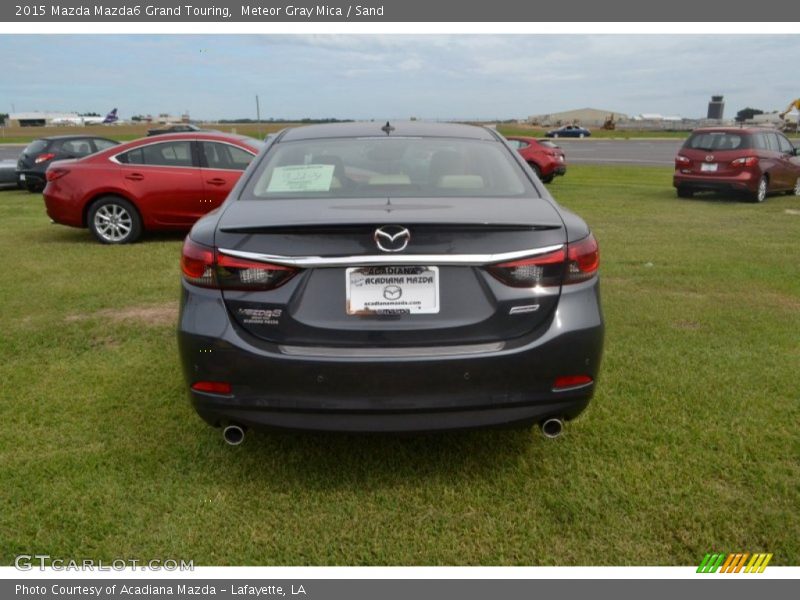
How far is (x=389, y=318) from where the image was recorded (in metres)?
2.61

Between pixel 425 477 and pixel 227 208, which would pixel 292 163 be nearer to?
pixel 227 208

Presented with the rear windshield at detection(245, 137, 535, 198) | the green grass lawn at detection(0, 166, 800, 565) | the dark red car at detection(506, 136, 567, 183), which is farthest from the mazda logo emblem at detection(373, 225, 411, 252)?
the dark red car at detection(506, 136, 567, 183)

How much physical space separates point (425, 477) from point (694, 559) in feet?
3.73

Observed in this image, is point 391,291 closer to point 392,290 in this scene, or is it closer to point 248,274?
point 392,290

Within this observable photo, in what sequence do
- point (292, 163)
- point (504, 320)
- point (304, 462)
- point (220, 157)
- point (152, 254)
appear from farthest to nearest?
1. point (220, 157)
2. point (152, 254)
3. point (292, 163)
4. point (304, 462)
5. point (504, 320)

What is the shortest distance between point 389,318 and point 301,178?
1059 millimetres

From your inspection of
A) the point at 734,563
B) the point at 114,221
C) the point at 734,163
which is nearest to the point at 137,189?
the point at 114,221

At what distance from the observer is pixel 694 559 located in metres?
2.55

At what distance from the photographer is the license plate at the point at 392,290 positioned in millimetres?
2596

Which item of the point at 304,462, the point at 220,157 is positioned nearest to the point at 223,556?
the point at 304,462

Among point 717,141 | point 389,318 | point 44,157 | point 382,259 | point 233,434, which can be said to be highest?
point 717,141

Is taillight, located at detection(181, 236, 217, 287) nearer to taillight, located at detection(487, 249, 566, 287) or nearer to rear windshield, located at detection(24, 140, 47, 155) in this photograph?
taillight, located at detection(487, 249, 566, 287)
